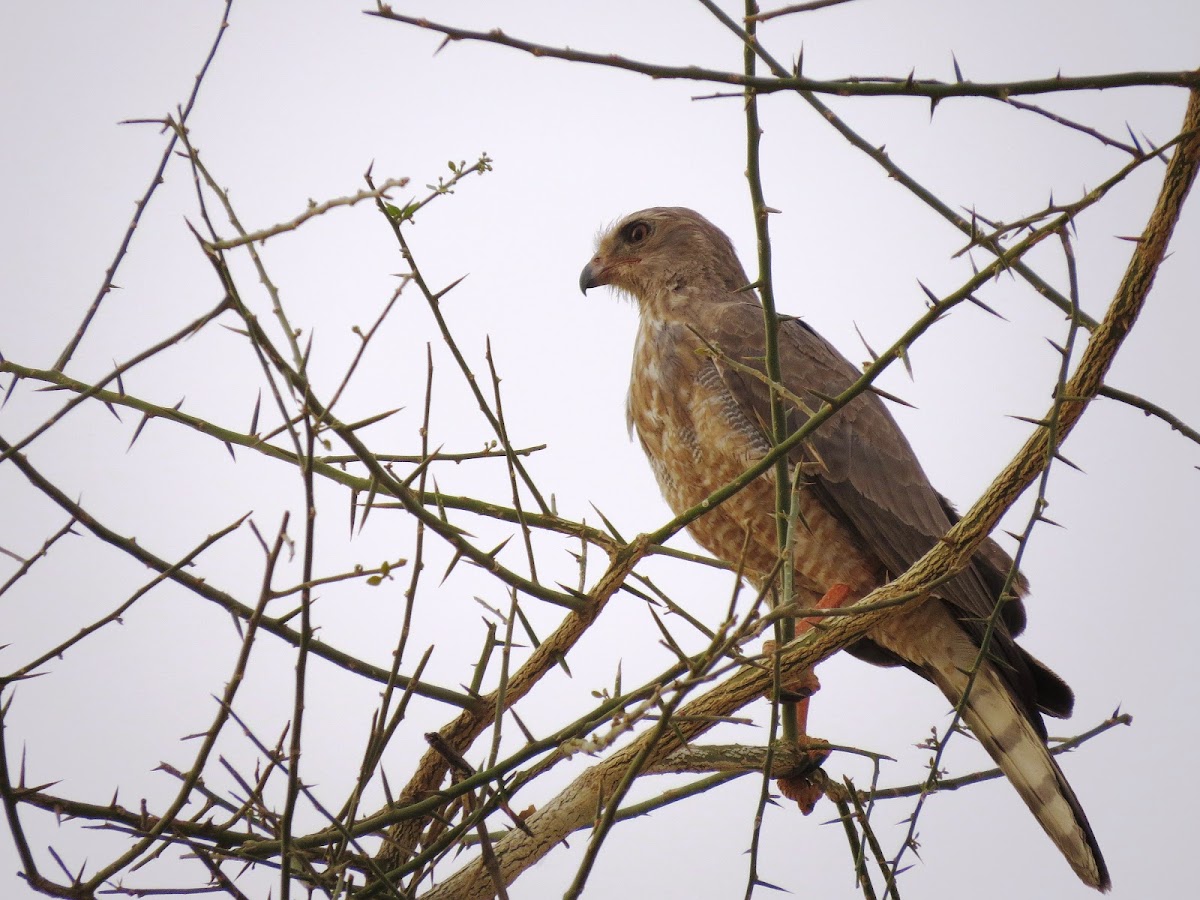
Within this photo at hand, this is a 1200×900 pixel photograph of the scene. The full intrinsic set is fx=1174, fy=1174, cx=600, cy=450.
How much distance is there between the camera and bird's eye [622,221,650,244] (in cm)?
624

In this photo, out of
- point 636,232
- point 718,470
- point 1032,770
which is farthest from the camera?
point 636,232

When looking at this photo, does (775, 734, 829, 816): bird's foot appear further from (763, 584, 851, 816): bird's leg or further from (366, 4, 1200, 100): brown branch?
(366, 4, 1200, 100): brown branch

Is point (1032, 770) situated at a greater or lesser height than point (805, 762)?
lesser

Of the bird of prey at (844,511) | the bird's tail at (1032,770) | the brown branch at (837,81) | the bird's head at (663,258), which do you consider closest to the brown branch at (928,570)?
the brown branch at (837,81)

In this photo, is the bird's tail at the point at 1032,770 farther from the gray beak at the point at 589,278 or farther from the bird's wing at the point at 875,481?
the gray beak at the point at 589,278

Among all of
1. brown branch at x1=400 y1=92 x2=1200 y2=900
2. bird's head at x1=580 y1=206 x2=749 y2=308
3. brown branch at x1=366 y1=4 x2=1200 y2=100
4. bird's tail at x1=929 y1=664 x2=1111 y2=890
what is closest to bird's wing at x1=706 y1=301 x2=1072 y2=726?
bird's tail at x1=929 y1=664 x2=1111 y2=890

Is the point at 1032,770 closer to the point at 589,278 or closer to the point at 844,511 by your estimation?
the point at 844,511

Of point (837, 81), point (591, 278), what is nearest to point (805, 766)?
point (837, 81)

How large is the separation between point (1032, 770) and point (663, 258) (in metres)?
3.06

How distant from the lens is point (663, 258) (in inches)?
240

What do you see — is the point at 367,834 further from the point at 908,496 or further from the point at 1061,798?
the point at 908,496

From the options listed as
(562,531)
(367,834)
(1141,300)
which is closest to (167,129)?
(562,531)

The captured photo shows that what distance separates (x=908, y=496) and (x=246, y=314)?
12.1ft

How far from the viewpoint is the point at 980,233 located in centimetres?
242
